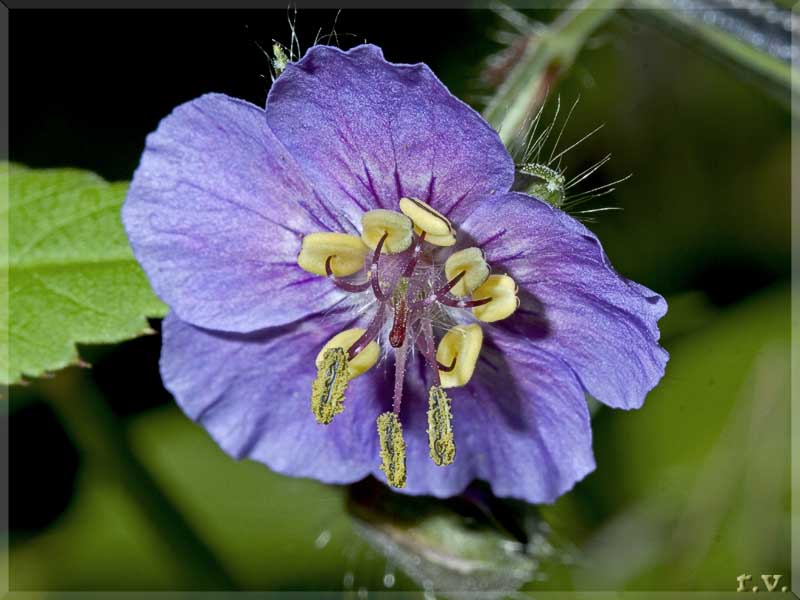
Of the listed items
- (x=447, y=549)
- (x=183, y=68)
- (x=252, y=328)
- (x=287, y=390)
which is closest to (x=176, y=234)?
(x=252, y=328)

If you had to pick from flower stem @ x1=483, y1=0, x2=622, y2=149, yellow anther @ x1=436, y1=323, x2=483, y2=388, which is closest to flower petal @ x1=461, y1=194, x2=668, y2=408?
yellow anther @ x1=436, y1=323, x2=483, y2=388

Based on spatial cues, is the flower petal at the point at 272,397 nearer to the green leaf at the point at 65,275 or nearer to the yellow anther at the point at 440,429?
the green leaf at the point at 65,275

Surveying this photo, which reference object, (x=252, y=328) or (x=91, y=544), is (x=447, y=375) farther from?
(x=91, y=544)

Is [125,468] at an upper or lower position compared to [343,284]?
lower

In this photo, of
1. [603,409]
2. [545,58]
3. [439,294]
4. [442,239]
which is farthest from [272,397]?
[603,409]

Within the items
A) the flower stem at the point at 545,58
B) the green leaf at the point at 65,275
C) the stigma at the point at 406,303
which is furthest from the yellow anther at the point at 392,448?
the flower stem at the point at 545,58

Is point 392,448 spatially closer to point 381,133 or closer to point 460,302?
point 460,302

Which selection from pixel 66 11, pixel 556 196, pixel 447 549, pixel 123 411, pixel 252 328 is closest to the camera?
pixel 556 196
